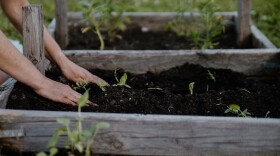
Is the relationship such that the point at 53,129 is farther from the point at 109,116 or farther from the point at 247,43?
the point at 247,43

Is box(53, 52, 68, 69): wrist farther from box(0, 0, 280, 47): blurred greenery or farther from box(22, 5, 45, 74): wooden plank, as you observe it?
box(0, 0, 280, 47): blurred greenery

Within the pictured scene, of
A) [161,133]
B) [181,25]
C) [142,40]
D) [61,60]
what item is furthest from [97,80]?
[181,25]

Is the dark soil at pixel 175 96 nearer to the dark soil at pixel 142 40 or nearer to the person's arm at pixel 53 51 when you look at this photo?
the person's arm at pixel 53 51

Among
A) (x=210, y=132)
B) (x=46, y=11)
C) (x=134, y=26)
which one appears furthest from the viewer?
(x=46, y=11)

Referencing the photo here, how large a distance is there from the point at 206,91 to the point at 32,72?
1.11 metres

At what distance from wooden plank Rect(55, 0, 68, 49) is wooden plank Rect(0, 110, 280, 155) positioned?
1793mm

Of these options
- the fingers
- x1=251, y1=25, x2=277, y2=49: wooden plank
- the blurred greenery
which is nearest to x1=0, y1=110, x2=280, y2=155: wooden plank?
the fingers

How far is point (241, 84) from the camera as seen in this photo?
3090 millimetres

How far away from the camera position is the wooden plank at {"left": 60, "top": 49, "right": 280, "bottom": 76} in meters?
3.38

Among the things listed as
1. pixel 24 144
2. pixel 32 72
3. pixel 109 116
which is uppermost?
pixel 32 72

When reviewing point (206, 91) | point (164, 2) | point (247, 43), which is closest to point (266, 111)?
point (206, 91)

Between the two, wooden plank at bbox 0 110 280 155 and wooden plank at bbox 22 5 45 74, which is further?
wooden plank at bbox 22 5 45 74

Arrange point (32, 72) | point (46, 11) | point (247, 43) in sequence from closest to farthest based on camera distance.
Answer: point (32, 72)
point (247, 43)
point (46, 11)

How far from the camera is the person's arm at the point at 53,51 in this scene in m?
2.93
